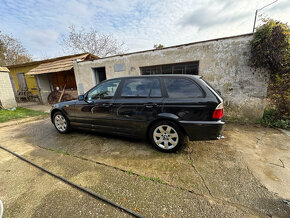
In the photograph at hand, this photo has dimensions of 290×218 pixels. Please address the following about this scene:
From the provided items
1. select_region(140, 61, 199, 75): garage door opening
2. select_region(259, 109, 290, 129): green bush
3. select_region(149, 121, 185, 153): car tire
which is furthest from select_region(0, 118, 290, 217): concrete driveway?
select_region(140, 61, 199, 75): garage door opening

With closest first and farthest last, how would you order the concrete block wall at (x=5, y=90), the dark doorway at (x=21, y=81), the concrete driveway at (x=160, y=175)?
the concrete driveway at (x=160, y=175) → the concrete block wall at (x=5, y=90) → the dark doorway at (x=21, y=81)

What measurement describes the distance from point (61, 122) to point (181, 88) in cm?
363

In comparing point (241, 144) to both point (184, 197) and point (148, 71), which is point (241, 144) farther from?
point (148, 71)

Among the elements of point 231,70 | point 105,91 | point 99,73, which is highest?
point 99,73

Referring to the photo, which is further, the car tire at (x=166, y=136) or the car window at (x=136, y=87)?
the car window at (x=136, y=87)

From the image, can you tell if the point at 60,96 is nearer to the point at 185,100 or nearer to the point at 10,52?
the point at 185,100

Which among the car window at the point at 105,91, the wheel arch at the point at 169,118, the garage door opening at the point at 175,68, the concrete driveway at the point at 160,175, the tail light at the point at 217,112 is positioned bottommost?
the concrete driveway at the point at 160,175

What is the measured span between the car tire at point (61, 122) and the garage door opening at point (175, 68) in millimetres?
3742

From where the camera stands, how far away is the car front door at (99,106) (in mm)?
3010

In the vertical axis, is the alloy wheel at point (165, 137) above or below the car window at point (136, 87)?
below

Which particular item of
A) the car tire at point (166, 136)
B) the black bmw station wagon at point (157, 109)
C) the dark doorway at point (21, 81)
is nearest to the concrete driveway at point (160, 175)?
the car tire at point (166, 136)

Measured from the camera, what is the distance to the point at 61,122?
12.4 ft

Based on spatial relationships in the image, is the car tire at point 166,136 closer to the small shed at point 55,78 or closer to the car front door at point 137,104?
the car front door at point 137,104

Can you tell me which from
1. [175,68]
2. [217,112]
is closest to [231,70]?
[175,68]
